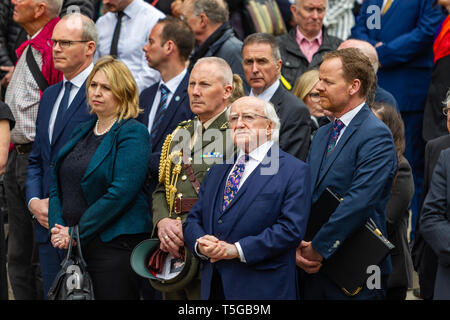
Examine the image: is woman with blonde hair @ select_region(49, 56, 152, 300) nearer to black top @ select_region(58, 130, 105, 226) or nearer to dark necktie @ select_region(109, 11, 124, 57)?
black top @ select_region(58, 130, 105, 226)

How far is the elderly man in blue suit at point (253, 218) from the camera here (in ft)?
13.1

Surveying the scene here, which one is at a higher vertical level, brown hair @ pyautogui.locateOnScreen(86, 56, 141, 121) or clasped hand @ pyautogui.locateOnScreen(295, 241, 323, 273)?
brown hair @ pyautogui.locateOnScreen(86, 56, 141, 121)

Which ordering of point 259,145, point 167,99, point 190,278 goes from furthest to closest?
1. point 167,99
2. point 190,278
3. point 259,145

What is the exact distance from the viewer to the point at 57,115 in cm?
530

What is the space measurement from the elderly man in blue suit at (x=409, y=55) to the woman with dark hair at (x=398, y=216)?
65.8 inches

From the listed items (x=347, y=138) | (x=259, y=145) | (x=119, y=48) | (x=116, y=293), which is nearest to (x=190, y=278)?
(x=116, y=293)

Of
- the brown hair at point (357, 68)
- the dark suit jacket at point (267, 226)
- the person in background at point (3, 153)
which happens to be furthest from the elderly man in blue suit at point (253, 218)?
the person in background at point (3, 153)

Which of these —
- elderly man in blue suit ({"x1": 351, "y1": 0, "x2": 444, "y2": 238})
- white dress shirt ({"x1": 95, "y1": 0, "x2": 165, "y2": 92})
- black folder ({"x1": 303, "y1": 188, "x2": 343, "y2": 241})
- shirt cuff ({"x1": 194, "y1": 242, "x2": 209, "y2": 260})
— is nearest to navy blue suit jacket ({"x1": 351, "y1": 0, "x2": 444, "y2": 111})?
elderly man in blue suit ({"x1": 351, "y1": 0, "x2": 444, "y2": 238})

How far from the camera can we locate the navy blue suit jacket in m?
6.57

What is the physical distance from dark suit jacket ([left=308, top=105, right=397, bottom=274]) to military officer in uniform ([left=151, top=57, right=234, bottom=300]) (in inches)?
25.0

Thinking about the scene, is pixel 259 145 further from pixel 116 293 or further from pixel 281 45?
pixel 281 45

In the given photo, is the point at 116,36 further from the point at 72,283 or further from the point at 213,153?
the point at 72,283

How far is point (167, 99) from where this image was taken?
18.1 ft
